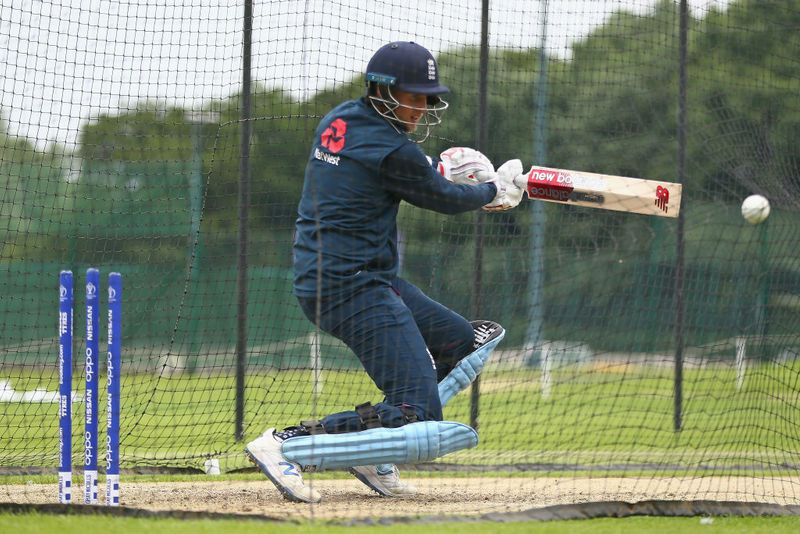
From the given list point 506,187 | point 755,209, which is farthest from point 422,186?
point 755,209

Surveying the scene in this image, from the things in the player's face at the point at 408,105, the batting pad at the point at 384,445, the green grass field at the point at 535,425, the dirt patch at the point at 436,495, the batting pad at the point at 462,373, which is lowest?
the green grass field at the point at 535,425

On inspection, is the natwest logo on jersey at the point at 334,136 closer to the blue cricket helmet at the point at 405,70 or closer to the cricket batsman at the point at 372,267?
the cricket batsman at the point at 372,267

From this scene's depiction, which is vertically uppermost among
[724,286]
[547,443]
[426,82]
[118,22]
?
[118,22]

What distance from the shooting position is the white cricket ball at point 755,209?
8320mm

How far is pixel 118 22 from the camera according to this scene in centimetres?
737

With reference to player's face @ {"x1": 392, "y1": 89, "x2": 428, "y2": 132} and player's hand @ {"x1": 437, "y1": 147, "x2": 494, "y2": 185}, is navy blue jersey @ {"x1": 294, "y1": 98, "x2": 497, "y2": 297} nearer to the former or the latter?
player's face @ {"x1": 392, "y1": 89, "x2": 428, "y2": 132}

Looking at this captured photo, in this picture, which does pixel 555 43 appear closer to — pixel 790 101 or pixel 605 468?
pixel 790 101

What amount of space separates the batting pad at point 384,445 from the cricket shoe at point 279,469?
0.15 m

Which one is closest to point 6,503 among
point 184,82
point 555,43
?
point 184,82

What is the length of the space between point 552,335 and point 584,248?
2.23m

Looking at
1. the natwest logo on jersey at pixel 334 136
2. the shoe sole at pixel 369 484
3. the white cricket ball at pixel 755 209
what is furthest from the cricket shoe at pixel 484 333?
the white cricket ball at pixel 755 209

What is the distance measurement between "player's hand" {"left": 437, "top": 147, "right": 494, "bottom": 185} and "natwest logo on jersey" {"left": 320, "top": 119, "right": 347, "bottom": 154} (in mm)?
719

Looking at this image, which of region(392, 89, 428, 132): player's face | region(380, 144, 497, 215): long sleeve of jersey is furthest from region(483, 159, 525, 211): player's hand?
region(392, 89, 428, 132): player's face

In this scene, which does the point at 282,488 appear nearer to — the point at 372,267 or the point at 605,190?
the point at 372,267
